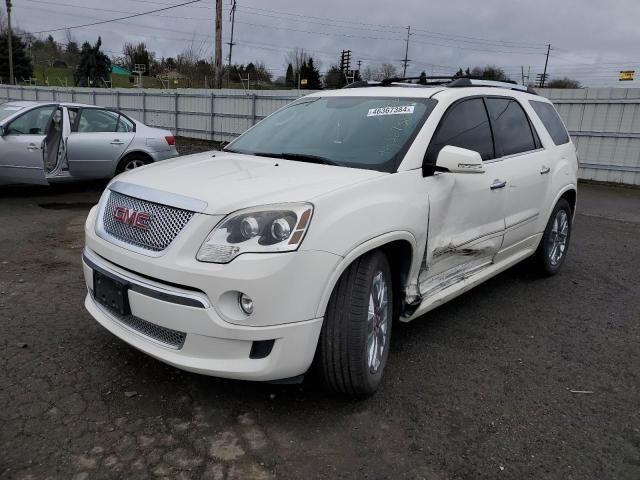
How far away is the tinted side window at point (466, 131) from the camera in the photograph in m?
3.53

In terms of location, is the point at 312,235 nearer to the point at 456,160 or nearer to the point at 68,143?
the point at 456,160

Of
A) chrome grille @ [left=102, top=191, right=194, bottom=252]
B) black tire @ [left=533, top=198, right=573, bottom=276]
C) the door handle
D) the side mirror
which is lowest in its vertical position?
black tire @ [left=533, top=198, right=573, bottom=276]

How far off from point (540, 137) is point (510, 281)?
1405 millimetres

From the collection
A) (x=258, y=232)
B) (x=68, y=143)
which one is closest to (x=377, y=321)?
(x=258, y=232)

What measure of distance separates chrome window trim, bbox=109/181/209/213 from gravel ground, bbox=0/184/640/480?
1047 mm

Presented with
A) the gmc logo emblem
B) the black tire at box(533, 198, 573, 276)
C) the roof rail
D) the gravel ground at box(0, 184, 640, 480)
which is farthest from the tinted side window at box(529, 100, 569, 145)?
the gmc logo emblem

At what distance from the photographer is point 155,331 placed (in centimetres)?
276

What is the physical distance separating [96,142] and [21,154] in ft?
3.81

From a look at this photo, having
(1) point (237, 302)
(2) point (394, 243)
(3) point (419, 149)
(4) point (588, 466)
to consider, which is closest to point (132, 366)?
(1) point (237, 302)

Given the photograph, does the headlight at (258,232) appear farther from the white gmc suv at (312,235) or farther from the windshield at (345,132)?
the windshield at (345,132)

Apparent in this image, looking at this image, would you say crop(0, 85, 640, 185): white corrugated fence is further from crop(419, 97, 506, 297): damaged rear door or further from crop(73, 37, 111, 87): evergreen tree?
crop(73, 37, 111, 87): evergreen tree

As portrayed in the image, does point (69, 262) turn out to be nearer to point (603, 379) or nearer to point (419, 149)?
point (419, 149)

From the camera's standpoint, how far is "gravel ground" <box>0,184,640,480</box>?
2471 mm

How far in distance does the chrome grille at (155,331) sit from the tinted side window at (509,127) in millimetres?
2792
